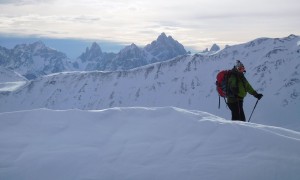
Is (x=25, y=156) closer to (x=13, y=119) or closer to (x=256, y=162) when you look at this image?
(x=13, y=119)

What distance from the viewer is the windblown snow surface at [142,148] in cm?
812

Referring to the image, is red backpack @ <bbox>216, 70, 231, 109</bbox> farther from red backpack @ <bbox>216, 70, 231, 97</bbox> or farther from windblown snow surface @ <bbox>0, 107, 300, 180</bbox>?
windblown snow surface @ <bbox>0, 107, 300, 180</bbox>

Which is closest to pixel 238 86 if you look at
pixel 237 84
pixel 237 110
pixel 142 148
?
pixel 237 84

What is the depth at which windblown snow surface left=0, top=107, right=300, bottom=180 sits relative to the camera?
8.12m

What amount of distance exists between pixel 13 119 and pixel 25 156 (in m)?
2.30

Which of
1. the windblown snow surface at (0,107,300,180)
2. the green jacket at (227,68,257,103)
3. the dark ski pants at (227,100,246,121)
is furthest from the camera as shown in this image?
the dark ski pants at (227,100,246,121)

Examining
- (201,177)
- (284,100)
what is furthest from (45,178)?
(284,100)

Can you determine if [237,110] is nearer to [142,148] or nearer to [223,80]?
[223,80]

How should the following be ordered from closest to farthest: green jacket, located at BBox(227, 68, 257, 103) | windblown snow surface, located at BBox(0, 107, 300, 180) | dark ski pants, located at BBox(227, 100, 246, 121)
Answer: windblown snow surface, located at BBox(0, 107, 300, 180)
green jacket, located at BBox(227, 68, 257, 103)
dark ski pants, located at BBox(227, 100, 246, 121)

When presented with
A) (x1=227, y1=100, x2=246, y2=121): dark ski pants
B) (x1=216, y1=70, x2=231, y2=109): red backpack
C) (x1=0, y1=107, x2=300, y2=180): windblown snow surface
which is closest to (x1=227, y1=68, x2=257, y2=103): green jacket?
(x1=216, y1=70, x2=231, y2=109): red backpack

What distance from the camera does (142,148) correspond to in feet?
29.8

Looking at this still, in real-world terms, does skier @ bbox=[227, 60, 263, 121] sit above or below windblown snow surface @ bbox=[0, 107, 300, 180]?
above

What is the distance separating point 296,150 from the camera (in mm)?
8695

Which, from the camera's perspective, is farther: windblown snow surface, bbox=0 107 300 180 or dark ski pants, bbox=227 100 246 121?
dark ski pants, bbox=227 100 246 121
